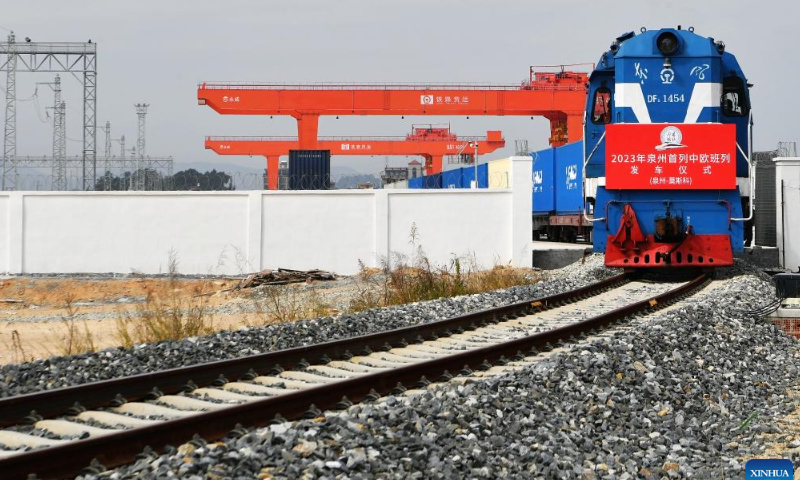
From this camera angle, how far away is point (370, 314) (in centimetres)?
1175

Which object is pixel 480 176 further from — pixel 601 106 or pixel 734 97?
pixel 734 97

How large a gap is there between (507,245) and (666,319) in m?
11.4

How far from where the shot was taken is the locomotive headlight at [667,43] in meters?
15.7

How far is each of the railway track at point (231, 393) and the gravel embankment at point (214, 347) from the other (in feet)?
3.28

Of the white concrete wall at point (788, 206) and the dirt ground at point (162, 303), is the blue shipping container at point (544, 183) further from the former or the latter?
the white concrete wall at point (788, 206)

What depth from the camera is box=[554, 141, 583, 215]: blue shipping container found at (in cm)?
2630

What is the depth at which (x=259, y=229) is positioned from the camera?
22.0 m

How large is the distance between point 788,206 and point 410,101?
21111 mm

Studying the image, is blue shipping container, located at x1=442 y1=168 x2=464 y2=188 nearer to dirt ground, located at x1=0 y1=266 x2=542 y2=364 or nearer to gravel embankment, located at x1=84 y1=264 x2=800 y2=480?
dirt ground, located at x1=0 y1=266 x2=542 y2=364

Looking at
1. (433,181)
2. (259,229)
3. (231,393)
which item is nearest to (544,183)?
(433,181)

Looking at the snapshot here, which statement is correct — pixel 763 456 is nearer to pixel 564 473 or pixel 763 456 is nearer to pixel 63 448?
pixel 564 473

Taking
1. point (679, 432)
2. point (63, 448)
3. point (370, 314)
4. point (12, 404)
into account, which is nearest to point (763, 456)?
point (679, 432)

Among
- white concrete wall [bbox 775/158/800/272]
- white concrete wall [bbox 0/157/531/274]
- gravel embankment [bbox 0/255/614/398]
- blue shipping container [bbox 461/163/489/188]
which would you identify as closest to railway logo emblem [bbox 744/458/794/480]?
gravel embankment [bbox 0/255/614/398]

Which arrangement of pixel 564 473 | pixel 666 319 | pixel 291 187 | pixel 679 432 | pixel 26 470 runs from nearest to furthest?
1. pixel 26 470
2. pixel 564 473
3. pixel 679 432
4. pixel 666 319
5. pixel 291 187
